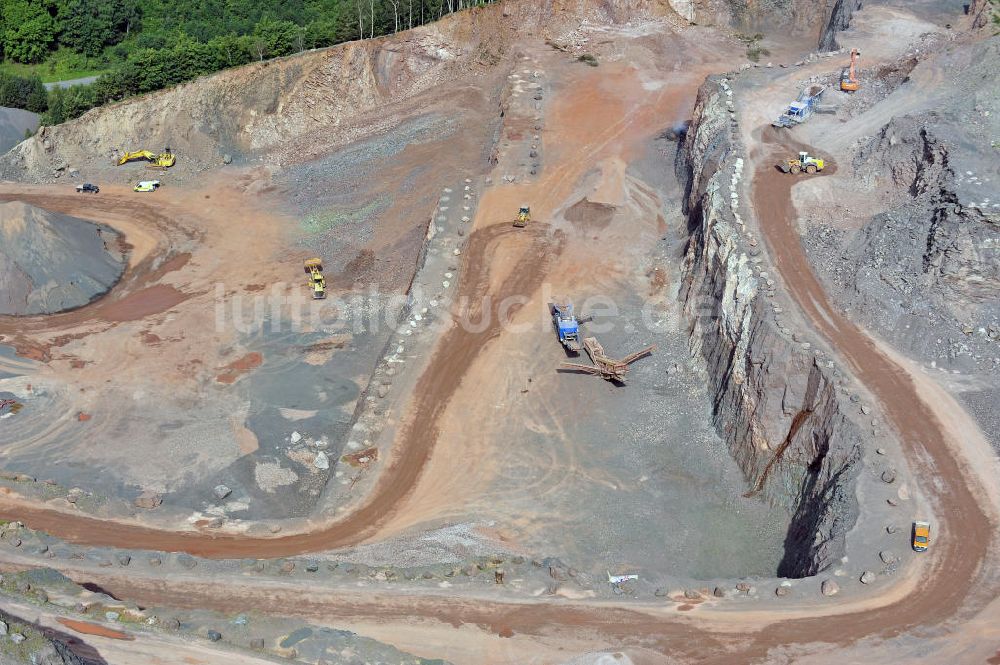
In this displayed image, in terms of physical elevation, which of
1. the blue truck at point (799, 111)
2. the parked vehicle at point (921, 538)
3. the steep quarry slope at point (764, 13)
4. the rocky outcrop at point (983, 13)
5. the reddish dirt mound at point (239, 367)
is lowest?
the reddish dirt mound at point (239, 367)

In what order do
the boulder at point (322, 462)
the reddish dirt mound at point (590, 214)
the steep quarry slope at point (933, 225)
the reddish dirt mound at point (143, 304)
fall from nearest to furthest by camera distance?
the steep quarry slope at point (933, 225) < the boulder at point (322, 462) < the reddish dirt mound at point (143, 304) < the reddish dirt mound at point (590, 214)

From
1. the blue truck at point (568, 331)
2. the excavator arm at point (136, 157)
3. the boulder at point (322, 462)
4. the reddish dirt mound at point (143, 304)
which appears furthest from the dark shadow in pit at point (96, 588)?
the excavator arm at point (136, 157)

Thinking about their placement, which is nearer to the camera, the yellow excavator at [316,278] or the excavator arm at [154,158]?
the yellow excavator at [316,278]

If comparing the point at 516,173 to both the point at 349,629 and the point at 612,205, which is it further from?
the point at 349,629

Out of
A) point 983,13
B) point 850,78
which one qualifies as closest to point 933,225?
point 850,78

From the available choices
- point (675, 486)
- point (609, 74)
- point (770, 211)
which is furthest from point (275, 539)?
point (609, 74)

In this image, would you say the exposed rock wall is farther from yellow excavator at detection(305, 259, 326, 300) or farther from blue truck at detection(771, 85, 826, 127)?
yellow excavator at detection(305, 259, 326, 300)

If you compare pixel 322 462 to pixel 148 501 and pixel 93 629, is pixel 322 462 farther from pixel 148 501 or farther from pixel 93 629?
pixel 93 629

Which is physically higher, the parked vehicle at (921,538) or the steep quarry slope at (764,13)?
the steep quarry slope at (764,13)

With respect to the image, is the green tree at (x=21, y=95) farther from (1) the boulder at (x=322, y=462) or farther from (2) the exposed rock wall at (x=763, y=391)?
(2) the exposed rock wall at (x=763, y=391)
